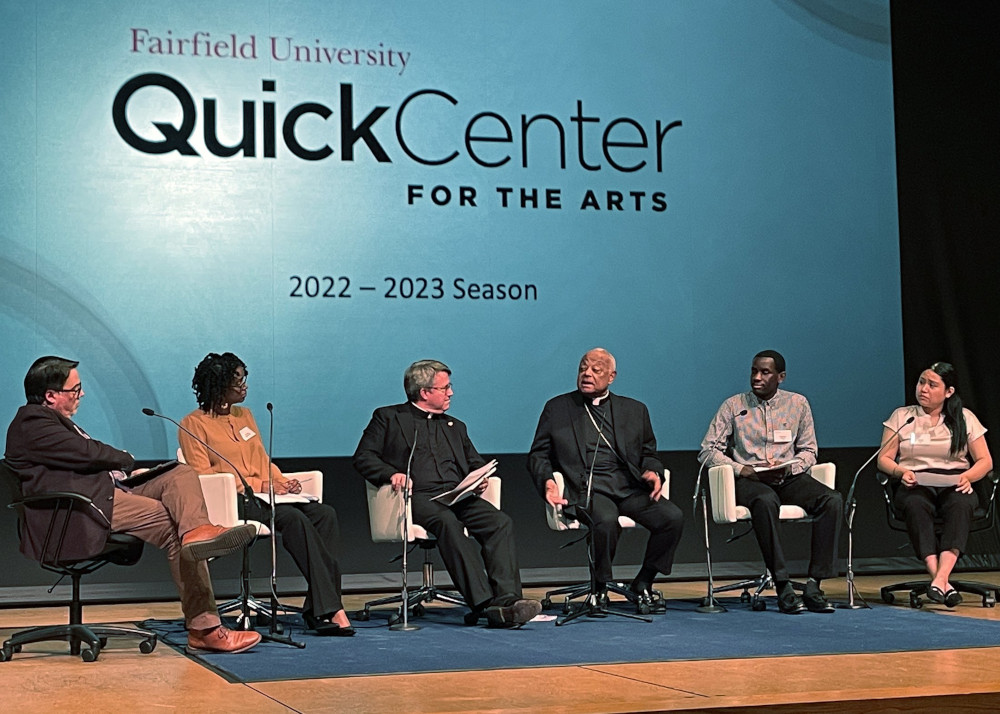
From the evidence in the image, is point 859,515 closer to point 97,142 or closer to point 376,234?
point 376,234

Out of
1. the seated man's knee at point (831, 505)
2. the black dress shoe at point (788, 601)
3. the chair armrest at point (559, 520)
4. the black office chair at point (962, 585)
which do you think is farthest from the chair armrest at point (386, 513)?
the black office chair at point (962, 585)

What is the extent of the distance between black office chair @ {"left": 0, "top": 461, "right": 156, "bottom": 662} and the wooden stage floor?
0.06 meters

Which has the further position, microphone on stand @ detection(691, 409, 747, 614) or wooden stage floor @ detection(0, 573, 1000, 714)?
microphone on stand @ detection(691, 409, 747, 614)

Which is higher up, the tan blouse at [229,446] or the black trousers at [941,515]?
the tan blouse at [229,446]

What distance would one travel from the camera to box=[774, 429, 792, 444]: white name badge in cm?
632

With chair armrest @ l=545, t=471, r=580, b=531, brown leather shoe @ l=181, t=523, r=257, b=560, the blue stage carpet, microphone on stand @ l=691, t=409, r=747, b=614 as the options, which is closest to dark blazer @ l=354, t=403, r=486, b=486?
chair armrest @ l=545, t=471, r=580, b=531

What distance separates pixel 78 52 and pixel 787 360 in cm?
391

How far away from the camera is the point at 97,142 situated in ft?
22.0

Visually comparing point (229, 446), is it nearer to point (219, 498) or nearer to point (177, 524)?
point (219, 498)

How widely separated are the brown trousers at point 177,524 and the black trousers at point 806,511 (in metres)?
2.43

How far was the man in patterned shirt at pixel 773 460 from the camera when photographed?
611cm

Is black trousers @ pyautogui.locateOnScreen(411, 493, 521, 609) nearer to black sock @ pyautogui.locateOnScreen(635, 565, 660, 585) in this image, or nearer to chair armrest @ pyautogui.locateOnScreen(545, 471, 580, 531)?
chair armrest @ pyautogui.locateOnScreen(545, 471, 580, 531)

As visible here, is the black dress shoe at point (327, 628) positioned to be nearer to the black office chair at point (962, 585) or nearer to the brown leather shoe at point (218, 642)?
the brown leather shoe at point (218, 642)

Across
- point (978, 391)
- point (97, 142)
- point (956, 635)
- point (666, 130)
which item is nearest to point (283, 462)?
point (97, 142)
